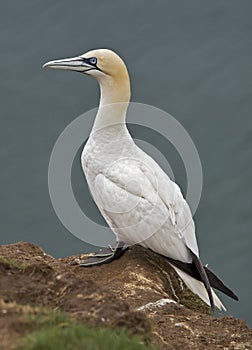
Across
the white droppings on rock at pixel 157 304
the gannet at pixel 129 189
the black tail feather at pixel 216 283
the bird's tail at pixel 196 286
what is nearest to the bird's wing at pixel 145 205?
the gannet at pixel 129 189

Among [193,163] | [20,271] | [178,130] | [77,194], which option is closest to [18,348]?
[20,271]

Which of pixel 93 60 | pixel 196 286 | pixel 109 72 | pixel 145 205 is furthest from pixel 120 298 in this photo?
pixel 93 60

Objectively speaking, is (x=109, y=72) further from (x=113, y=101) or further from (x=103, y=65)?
(x=113, y=101)

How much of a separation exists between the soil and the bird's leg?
0.07 metres

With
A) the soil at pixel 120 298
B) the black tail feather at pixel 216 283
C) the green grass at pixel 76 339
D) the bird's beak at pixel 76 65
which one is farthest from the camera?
the black tail feather at pixel 216 283

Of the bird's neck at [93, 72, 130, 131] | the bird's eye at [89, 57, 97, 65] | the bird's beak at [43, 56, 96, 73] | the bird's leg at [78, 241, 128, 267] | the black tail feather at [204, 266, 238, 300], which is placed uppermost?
the bird's eye at [89, 57, 97, 65]

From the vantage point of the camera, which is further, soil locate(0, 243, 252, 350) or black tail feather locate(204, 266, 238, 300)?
black tail feather locate(204, 266, 238, 300)

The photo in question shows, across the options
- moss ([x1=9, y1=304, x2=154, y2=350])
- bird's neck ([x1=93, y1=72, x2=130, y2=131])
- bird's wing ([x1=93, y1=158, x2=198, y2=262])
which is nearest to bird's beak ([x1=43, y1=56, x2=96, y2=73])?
bird's neck ([x1=93, y1=72, x2=130, y2=131])

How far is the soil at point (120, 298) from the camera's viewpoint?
6.90 meters

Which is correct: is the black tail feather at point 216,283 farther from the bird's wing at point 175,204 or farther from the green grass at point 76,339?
the green grass at point 76,339

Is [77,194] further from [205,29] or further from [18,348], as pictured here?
[18,348]

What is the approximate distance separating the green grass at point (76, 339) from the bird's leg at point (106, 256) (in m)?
5.68

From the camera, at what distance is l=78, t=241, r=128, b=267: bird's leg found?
481 inches

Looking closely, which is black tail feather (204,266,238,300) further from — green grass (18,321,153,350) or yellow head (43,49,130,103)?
green grass (18,321,153,350)
